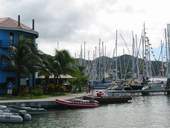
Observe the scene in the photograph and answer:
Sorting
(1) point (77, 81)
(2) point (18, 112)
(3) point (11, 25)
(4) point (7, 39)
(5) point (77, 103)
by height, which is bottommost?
(2) point (18, 112)

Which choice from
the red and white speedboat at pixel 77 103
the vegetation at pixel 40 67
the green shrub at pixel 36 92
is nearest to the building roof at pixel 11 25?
the vegetation at pixel 40 67

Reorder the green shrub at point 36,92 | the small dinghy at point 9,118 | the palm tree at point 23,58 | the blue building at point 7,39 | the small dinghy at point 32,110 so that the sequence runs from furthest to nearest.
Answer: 1. the green shrub at point 36,92
2. the blue building at point 7,39
3. the palm tree at point 23,58
4. the small dinghy at point 32,110
5. the small dinghy at point 9,118

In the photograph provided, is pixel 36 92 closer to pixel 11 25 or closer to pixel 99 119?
pixel 11 25

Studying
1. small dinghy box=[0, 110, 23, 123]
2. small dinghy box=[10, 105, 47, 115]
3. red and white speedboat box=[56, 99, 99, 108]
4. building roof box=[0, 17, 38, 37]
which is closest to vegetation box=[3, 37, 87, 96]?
building roof box=[0, 17, 38, 37]

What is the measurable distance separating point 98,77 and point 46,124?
8887cm

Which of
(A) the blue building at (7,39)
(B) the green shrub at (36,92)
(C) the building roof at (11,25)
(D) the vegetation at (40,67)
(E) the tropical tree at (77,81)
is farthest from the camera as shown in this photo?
(E) the tropical tree at (77,81)

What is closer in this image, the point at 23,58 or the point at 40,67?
the point at 23,58

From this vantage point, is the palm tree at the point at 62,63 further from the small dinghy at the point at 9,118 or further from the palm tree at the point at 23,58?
the small dinghy at the point at 9,118

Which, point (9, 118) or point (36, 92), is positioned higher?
point (36, 92)

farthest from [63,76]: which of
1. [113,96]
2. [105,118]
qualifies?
[105,118]

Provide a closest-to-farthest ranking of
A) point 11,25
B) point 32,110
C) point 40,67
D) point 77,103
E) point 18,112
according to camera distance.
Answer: point 18,112 < point 32,110 < point 77,103 < point 40,67 < point 11,25

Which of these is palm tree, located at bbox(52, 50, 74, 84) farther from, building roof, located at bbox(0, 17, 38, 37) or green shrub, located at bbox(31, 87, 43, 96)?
green shrub, located at bbox(31, 87, 43, 96)

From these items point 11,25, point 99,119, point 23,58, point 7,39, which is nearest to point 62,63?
point 11,25

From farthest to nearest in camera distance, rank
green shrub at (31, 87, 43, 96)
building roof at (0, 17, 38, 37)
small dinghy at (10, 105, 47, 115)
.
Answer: building roof at (0, 17, 38, 37) → green shrub at (31, 87, 43, 96) → small dinghy at (10, 105, 47, 115)
